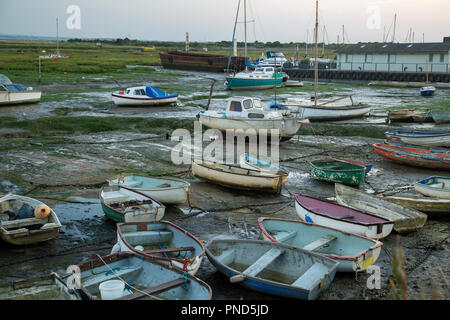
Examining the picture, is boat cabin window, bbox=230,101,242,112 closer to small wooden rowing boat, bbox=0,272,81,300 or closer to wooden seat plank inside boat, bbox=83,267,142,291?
wooden seat plank inside boat, bbox=83,267,142,291

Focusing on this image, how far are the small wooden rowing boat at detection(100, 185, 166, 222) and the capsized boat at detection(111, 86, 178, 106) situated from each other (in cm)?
2016

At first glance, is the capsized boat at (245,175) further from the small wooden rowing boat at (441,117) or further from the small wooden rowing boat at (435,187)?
the small wooden rowing boat at (441,117)

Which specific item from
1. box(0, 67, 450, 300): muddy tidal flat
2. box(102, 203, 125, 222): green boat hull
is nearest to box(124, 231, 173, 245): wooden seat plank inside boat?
box(0, 67, 450, 300): muddy tidal flat

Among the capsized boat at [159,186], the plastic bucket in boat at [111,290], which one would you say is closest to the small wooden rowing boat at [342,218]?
the capsized boat at [159,186]

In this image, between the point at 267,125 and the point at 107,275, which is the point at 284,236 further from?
the point at 267,125

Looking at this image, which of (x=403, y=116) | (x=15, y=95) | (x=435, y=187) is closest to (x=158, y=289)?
(x=435, y=187)

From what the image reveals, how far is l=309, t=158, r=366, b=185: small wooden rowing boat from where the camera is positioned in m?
15.8

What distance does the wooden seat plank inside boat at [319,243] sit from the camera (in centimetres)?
984

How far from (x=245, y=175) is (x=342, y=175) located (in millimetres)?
3384

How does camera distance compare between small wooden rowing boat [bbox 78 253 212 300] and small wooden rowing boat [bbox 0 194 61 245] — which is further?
small wooden rowing boat [bbox 0 194 61 245]

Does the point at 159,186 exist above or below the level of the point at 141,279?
above

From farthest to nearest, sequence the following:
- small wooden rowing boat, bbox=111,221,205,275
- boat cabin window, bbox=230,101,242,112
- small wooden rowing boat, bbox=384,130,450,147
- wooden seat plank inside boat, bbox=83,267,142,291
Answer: boat cabin window, bbox=230,101,242,112, small wooden rowing boat, bbox=384,130,450,147, small wooden rowing boat, bbox=111,221,205,275, wooden seat plank inside boat, bbox=83,267,142,291

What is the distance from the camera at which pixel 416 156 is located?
18391 millimetres
